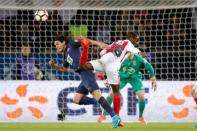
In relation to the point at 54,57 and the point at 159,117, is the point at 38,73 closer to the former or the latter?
the point at 54,57

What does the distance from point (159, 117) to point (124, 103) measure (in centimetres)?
86

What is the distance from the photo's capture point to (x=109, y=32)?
18.6 m

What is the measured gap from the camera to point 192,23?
18.5m

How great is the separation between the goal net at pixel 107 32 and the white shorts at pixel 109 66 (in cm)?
368

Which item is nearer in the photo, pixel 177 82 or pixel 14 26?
pixel 177 82

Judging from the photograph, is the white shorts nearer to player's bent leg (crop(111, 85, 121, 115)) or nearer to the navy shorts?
player's bent leg (crop(111, 85, 121, 115))

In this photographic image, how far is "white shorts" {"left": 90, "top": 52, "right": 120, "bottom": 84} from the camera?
46.6 ft

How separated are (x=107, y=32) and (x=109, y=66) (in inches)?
172

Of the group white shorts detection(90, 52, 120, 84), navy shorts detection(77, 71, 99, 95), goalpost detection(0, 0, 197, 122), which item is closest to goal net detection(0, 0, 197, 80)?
goalpost detection(0, 0, 197, 122)

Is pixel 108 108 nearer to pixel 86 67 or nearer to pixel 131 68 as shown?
pixel 86 67

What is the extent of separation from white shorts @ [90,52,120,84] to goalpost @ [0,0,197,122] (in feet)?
12.1

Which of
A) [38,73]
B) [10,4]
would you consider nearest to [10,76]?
[38,73]

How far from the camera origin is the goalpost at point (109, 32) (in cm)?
1817

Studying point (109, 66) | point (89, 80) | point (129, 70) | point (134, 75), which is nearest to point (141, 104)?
point (134, 75)
